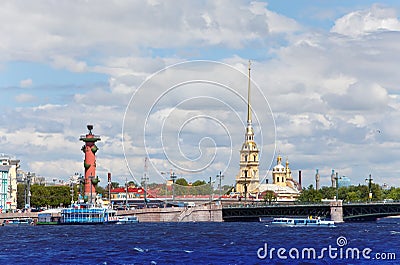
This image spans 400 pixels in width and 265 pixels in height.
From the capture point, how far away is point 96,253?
10544cm

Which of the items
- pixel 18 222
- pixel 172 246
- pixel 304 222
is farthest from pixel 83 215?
pixel 172 246

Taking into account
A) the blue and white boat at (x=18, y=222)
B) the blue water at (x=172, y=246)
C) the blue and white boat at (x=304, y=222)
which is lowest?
the blue water at (x=172, y=246)

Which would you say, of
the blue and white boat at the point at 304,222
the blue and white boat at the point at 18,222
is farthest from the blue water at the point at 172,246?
the blue and white boat at the point at 18,222

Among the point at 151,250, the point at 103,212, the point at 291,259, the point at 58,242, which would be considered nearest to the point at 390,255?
the point at 291,259

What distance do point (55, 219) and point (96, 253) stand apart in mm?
86589

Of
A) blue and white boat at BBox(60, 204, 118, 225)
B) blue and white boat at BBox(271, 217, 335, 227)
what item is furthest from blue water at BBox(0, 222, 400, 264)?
blue and white boat at BBox(60, 204, 118, 225)

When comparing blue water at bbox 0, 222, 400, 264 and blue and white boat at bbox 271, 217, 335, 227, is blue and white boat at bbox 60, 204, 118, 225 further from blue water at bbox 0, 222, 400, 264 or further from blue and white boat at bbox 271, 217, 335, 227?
blue and white boat at bbox 271, 217, 335, 227

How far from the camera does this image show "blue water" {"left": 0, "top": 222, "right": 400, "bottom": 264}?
96875mm

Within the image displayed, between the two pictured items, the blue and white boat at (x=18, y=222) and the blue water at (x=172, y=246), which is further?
the blue and white boat at (x=18, y=222)

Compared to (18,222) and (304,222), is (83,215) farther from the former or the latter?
(304,222)

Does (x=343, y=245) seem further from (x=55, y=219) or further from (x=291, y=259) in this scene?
(x=55, y=219)

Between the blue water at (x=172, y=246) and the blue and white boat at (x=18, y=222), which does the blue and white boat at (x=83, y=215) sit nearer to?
the blue and white boat at (x=18, y=222)

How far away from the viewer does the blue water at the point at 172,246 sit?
3814 inches

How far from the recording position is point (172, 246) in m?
118
